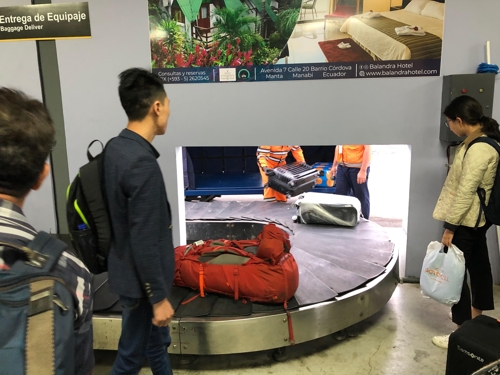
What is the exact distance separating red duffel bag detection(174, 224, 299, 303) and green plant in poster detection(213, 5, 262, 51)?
72.1 inches

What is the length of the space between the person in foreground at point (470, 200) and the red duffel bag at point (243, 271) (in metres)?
1.14

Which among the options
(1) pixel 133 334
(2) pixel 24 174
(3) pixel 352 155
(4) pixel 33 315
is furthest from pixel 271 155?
(4) pixel 33 315

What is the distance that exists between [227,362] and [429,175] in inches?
98.3

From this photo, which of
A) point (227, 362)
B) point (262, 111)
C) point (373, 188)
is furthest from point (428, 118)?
point (373, 188)

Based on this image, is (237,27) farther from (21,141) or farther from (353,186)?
(21,141)

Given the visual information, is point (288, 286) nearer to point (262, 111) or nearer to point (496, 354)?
point (496, 354)

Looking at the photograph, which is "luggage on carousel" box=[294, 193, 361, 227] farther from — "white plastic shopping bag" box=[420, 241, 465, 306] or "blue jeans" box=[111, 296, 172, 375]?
"blue jeans" box=[111, 296, 172, 375]

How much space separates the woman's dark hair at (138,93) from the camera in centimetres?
175

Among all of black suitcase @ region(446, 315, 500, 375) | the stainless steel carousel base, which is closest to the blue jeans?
the stainless steel carousel base

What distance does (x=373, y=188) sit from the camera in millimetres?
8016

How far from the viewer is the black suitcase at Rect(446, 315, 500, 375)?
6.59ft

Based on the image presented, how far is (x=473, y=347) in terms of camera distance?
2053mm

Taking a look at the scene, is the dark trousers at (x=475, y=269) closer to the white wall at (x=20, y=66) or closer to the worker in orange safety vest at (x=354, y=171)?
the worker in orange safety vest at (x=354, y=171)

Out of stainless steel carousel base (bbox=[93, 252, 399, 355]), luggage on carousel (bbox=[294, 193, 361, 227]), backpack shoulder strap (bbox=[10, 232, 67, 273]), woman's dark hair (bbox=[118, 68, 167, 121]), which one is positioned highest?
woman's dark hair (bbox=[118, 68, 167, 121])
